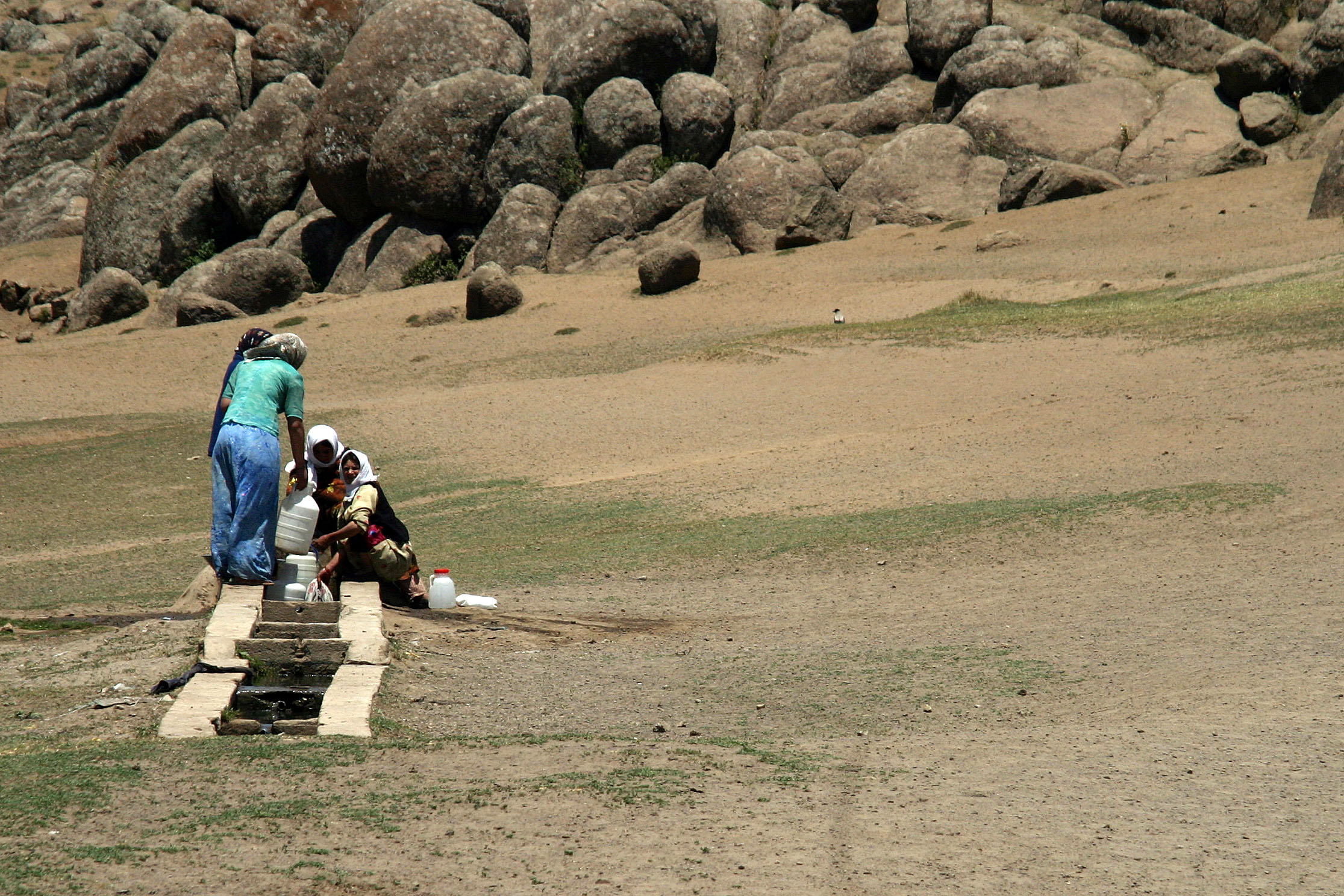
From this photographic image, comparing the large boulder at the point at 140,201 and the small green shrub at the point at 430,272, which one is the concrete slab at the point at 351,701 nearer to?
the small green shrub at the point at 430,272

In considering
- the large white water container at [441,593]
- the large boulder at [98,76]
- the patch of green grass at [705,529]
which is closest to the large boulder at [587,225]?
the patch of green grass at [705,529]

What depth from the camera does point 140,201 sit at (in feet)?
120

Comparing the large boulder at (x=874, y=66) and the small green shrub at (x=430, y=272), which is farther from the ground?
the large boulder at (x=874, y=66)

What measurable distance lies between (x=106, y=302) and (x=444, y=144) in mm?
8956

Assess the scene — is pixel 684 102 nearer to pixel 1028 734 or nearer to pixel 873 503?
pixel 873 503

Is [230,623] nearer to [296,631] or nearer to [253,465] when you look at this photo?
[296,631]

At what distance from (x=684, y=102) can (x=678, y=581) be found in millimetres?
24679

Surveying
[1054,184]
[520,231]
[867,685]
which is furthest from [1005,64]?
[867,685]

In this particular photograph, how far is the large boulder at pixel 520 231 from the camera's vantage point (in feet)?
103

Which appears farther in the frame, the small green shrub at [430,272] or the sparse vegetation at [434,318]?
the small green shrub at [430,272]

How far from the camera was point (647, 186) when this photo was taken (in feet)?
105

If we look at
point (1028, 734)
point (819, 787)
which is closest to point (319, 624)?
point (819, 787)

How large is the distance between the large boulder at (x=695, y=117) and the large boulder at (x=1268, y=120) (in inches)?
473

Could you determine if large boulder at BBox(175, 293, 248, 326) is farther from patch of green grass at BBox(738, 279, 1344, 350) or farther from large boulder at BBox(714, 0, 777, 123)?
large boulder at BBox(714, 0, 777, 123)
